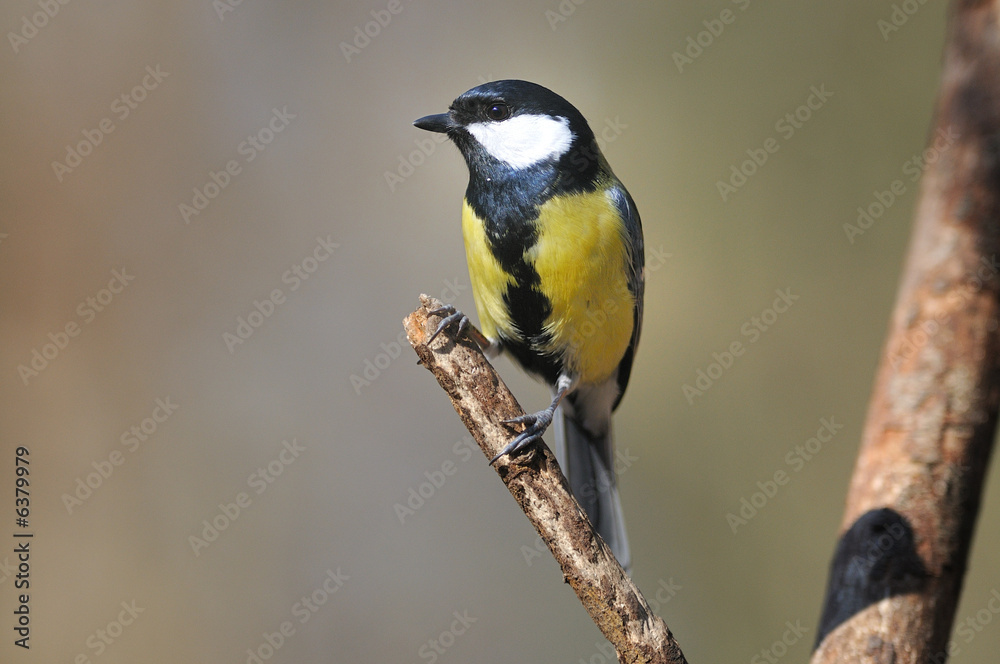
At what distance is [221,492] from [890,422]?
1933mm

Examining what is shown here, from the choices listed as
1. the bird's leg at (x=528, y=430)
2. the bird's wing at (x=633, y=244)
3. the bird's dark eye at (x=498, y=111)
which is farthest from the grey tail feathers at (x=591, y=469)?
the bird's dark eye at (x=498, y=111)

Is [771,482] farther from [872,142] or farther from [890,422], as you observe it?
[890,422]

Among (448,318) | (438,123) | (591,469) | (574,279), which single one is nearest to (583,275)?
(574,279)

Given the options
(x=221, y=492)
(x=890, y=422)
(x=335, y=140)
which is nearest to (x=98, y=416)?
(x=221, y=492)

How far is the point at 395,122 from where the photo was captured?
2314 millimetres

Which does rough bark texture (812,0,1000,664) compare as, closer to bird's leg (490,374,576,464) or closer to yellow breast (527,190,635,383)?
bird's leg (490,374,576,464)

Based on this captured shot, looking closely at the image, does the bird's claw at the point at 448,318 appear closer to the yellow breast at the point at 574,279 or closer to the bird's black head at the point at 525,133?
the yellow breast at the point at 574,279

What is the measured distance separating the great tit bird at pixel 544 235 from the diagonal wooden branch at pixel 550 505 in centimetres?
7

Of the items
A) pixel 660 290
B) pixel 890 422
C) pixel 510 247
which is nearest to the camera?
pixel 890 422

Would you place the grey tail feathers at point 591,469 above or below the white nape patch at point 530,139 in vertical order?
below

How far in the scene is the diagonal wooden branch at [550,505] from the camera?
111 centimetres

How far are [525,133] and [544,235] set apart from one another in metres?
0.23

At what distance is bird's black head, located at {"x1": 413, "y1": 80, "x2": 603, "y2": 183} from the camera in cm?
144

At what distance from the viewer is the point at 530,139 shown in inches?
56.9
